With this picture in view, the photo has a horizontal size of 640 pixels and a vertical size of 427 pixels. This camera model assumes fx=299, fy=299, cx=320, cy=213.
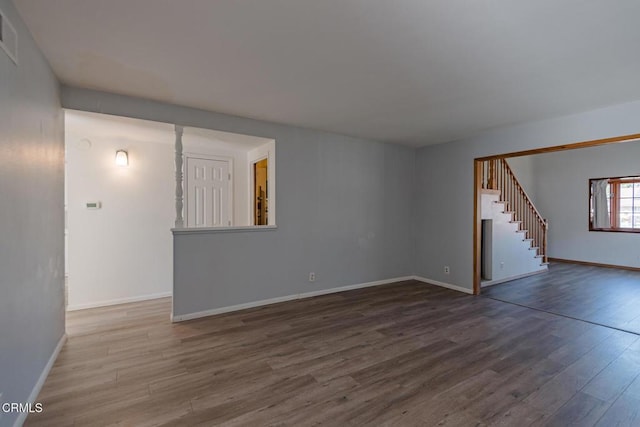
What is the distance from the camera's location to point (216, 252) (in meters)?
3.75

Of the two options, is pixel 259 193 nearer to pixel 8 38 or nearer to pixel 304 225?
pixel 304 225

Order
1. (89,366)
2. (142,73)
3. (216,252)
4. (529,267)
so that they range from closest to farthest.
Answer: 1. (89,366)
2. (142,73)
3. (216,252)
4. (529,267)

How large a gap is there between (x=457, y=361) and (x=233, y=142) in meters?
3.88

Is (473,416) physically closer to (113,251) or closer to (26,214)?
(26,214)

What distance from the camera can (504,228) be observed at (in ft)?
18.4

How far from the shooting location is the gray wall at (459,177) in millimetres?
3557

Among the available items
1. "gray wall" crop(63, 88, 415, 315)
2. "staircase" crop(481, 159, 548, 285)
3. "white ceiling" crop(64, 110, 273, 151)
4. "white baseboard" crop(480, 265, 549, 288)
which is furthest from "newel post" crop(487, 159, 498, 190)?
"white ceiling" crop(64, 110, 273, 151)

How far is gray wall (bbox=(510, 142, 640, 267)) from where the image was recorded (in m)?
6.69

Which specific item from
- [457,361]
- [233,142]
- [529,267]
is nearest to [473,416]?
[457,361]

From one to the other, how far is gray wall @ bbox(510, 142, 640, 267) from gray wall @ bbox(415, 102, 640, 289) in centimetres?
463

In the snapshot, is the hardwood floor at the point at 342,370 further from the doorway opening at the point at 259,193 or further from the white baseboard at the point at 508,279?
the doorway opening at the point at 259,193

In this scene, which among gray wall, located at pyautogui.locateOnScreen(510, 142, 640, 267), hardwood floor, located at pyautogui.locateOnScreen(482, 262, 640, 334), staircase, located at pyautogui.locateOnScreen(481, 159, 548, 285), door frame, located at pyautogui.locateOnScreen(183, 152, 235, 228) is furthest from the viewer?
gray wall, located at pyautogui.locateOnScreen(510, 142, 640, 267)

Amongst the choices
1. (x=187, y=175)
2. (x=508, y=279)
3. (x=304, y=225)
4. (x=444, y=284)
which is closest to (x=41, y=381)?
(x=304, y=225)

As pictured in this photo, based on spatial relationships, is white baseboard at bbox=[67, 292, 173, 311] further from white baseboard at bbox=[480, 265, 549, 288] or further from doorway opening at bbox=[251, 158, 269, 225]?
white baseboard at bbox=[480, 265, 549, 288]
